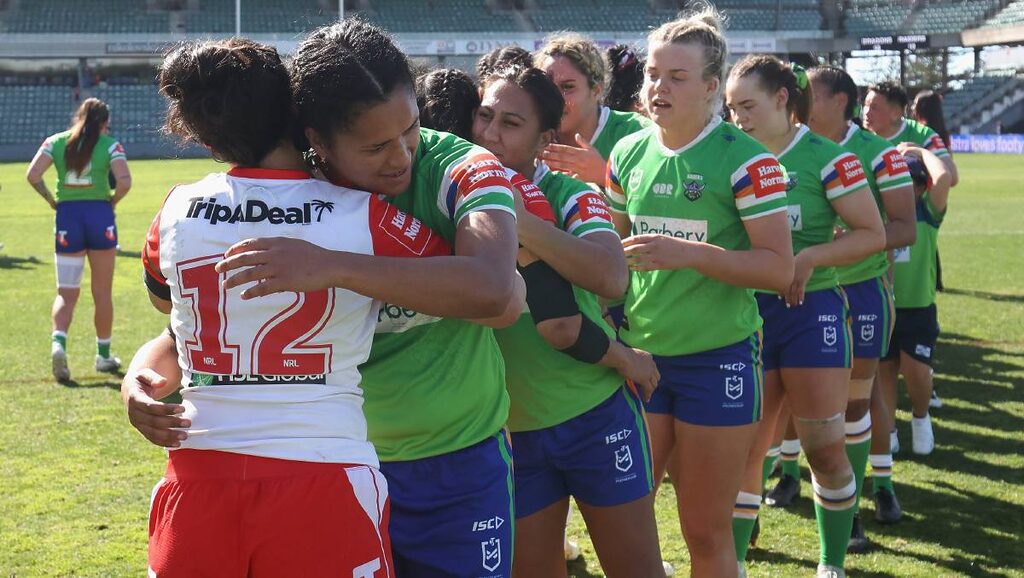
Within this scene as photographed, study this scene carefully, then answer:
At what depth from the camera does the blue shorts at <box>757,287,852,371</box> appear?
183 inches

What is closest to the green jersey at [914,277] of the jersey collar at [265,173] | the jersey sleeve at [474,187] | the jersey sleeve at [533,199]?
the jersey sleeve at [533,199]

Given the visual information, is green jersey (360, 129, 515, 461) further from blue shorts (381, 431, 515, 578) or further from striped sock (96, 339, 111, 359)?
striped sock (96, 339, 111, 359)

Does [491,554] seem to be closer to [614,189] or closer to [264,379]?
[264,379]

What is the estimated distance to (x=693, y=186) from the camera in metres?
3.82

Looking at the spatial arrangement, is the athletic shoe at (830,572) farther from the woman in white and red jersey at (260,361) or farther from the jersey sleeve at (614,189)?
the woman in white and red jersey at (260,361)

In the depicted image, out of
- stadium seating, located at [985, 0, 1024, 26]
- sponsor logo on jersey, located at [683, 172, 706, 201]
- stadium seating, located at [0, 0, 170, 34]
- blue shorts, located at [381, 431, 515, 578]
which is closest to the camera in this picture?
blue shorts, located at [381, 431, 515, 578]

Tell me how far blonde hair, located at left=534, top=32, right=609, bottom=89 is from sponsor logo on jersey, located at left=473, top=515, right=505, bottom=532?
2449mm

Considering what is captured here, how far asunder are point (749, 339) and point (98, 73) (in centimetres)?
4875

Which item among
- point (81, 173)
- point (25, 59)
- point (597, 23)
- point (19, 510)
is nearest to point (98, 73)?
point (25, 59)

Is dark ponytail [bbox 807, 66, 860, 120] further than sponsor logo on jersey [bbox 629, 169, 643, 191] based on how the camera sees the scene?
Yes

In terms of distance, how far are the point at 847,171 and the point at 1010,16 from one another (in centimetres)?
5240

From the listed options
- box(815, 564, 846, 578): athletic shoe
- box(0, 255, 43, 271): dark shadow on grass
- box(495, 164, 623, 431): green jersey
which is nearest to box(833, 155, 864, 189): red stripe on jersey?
box(815, 564, 846, 578): athletic shoe

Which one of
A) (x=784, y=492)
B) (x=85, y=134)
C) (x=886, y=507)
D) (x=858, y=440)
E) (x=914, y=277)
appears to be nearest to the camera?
(x=858, y=440)

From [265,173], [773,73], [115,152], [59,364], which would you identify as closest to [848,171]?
[773,73]
